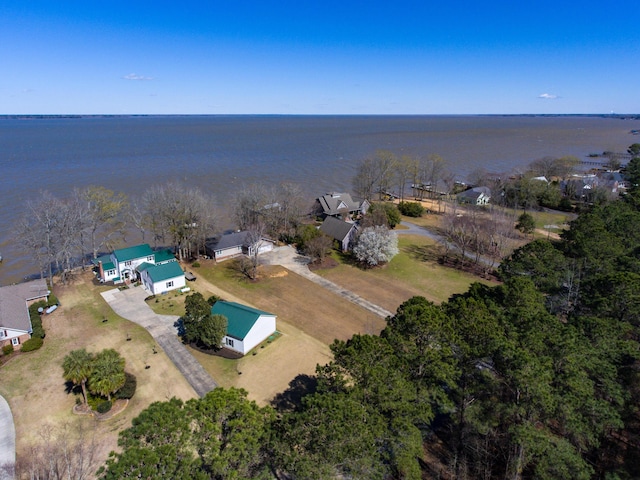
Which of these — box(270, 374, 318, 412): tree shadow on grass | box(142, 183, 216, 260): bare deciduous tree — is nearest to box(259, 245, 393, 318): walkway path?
box(142, 183, 216, 260): bare deciduous tree

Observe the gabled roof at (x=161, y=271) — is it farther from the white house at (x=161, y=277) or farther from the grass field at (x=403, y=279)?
the grass field at (x=403, y=279)

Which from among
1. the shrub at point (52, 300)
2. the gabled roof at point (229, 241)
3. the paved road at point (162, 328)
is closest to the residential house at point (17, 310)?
the shrub at point (52, 300)

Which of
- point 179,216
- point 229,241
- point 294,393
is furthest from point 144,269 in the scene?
point 294,393

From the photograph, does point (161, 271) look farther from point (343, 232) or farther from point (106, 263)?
point (343, 232)

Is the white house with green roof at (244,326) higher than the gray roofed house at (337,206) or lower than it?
lower

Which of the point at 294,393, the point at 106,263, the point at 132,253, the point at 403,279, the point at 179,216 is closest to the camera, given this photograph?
the point at 294,393

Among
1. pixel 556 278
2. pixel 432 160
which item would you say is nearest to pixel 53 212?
pixel 556 278
